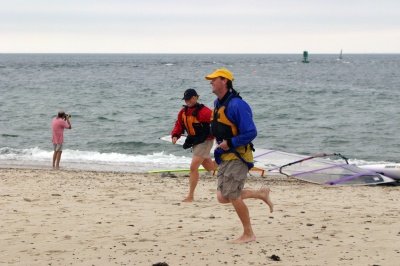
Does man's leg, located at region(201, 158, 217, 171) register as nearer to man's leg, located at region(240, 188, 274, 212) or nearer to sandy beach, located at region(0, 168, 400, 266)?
sandy beach, located at region(0, 168, 400, 266)

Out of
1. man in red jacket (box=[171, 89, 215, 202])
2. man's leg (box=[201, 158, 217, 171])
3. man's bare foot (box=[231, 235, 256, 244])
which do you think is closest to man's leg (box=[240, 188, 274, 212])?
man's bare foot (box=[231, 235, 256, 244])

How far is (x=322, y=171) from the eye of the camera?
12469mm

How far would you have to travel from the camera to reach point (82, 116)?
3269cm

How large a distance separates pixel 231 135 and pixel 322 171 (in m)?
6.61

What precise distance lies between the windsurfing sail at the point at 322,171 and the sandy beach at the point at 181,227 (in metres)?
1.45

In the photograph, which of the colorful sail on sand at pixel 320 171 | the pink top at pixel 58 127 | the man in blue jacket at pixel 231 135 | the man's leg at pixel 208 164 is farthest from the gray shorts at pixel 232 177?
the pink top at pixel 58 127

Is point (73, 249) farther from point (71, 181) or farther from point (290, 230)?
point (71, 181)

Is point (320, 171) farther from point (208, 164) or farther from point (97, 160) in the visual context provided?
point (97, 160)

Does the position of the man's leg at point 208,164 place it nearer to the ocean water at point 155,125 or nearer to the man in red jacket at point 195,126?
the man in red jacket at point 195,126

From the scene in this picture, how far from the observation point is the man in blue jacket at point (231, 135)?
6.07m

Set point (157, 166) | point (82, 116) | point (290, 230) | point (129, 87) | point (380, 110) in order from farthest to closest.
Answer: point (129, 87)
point (380, 110)
point (82, 116)
point (157, 166)
point (290, 230)

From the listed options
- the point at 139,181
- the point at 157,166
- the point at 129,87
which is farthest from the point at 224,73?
the point at 129,87

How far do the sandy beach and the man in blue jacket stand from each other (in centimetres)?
60

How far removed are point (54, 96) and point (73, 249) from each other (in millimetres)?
41627
